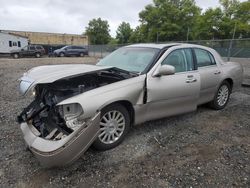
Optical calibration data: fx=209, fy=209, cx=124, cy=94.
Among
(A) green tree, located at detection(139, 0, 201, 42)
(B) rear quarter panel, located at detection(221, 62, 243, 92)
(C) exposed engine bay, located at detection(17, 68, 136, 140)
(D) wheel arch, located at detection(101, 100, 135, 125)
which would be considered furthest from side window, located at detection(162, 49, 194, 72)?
(A) green tree, located at detection(139, 0, 201, 42)

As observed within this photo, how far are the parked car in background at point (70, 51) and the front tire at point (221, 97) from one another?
960 inches

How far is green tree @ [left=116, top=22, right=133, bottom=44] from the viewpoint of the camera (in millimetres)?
66356

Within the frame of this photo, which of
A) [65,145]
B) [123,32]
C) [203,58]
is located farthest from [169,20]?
[65,145]

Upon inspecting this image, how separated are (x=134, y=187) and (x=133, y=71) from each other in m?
1.79

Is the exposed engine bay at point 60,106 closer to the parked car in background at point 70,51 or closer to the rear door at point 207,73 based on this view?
the rear door at point 207,73

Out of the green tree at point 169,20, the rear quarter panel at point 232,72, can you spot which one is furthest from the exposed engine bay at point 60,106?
the green tree at point 169,20

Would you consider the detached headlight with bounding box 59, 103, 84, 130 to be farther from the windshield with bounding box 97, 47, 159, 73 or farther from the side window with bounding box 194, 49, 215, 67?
the side window with bounding box 194, 49, 215, 67

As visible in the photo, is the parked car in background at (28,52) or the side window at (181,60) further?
the parked car in background at (28,52)

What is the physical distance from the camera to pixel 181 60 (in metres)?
3.83

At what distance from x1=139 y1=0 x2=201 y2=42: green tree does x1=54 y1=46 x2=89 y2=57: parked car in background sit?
801 inches

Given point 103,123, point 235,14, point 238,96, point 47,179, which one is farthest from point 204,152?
point 235,14

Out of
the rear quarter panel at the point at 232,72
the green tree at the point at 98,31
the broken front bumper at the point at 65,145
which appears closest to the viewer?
the broken front bumper at the point at 65,145

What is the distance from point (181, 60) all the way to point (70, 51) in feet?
81.6

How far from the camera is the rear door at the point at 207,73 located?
4086 mm
